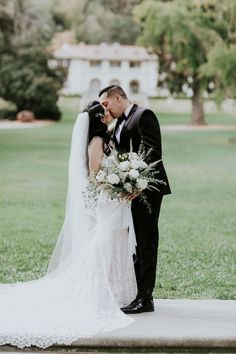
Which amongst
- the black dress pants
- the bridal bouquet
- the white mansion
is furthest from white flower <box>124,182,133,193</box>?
the white mansion

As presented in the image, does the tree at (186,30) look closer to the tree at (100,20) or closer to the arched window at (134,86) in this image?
the tree at (100,20)

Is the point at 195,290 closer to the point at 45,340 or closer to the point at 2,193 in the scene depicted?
the point at 45,340

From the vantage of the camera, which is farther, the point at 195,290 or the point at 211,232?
the point at 211,232

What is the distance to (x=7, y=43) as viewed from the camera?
1654 inches

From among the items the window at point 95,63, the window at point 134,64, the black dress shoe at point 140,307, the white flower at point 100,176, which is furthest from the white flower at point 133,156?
the window at point 134,64

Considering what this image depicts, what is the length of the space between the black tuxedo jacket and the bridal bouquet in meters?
0.04

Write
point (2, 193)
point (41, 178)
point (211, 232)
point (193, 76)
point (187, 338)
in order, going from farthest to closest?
point (193, 76) → point (41, 178) → point (2, 193) → point (211, 232) → point (187, 338)

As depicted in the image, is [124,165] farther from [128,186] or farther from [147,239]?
[147,239]

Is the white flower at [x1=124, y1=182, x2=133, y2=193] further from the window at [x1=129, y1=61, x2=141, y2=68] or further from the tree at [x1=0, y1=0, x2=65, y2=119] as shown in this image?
the window at [x1=129, y1=61, x2=141, y2=68]

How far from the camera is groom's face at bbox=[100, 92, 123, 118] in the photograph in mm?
5287

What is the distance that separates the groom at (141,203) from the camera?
17.3ft

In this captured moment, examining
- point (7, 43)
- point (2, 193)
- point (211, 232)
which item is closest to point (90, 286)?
point (211, 232)

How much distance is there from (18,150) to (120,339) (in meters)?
18.5

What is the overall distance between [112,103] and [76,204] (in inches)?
30.1
